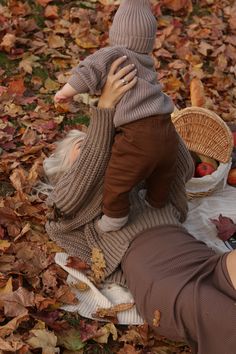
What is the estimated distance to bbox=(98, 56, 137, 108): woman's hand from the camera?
278cm

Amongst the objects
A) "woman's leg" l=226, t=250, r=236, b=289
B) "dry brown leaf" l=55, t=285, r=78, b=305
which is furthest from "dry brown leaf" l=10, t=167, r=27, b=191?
"woman's leg" l=226, t=250, r=236, b=289

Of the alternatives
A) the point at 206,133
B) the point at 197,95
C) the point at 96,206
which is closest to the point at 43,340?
the point at 96,206

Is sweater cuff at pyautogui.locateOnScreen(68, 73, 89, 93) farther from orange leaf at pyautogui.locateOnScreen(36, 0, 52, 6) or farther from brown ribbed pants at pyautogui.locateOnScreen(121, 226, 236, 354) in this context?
orange leaf at pyautogui.locateOnScreen(36, 0, 52, 6)

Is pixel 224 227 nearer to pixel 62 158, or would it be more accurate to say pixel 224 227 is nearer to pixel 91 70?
pixel 62 158

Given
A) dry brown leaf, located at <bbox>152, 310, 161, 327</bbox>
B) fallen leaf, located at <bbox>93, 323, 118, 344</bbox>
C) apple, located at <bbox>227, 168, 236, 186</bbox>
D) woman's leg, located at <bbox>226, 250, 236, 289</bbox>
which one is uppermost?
woman's leg, located at <bbox>226, 250, 236, 289</bbox>

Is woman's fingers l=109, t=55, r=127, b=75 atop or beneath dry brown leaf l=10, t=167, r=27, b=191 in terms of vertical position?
atop

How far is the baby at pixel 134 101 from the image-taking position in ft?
9.07

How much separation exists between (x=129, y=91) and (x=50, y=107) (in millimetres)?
2053

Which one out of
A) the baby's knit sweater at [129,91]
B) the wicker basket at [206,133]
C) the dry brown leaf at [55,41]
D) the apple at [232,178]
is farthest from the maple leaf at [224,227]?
the dry brown leaf at [55,41]

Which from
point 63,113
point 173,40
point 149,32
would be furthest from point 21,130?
point 173,40

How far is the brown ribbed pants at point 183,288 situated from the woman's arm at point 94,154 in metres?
0.45

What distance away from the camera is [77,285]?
329 cm

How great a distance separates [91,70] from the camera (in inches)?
109

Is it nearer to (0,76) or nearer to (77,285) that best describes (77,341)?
(77,285)
